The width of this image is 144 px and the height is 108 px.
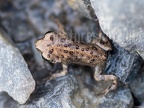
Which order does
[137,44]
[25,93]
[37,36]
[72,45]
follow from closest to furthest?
[137,44] → [25,93] → [72,45] → [37,36]

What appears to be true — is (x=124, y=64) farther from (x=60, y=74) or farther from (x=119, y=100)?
(x=60, y=74)

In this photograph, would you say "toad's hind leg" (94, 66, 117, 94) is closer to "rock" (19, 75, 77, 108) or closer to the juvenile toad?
the juvenile toad

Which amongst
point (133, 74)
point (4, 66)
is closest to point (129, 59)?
point (133, 74)

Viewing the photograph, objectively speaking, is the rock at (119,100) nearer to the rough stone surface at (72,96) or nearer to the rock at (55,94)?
the rough stone surface at (72,96)

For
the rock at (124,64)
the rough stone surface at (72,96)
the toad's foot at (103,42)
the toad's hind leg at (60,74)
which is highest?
the toad's foot at (103,42)

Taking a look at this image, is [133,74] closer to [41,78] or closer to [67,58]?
[67,58]

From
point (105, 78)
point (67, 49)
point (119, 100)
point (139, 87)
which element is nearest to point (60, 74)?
point (67, 49)

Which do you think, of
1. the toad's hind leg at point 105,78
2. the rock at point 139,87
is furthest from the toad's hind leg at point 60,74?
the rock at point 139,87
